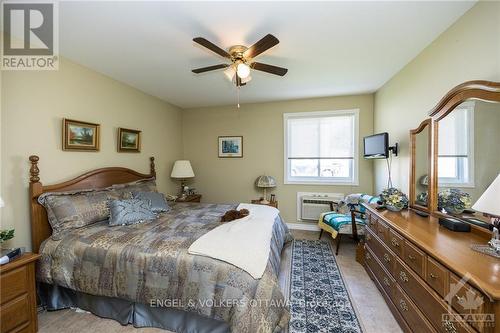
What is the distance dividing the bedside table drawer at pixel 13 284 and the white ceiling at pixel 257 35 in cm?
204

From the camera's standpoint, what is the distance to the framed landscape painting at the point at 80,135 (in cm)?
241

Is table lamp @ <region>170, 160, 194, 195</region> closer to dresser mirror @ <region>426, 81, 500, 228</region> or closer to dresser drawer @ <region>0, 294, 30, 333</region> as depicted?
dresser drawer @ <region>0, 294, 30, 333</region>

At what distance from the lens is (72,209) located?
211cm

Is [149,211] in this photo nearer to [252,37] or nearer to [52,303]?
[52,303]

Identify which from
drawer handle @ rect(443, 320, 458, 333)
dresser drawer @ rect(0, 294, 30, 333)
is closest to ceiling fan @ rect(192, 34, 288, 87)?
drawer handle @ rect(443, 320, 458, 333)

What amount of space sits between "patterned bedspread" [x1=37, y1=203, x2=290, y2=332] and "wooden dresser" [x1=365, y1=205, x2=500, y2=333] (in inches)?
35.9

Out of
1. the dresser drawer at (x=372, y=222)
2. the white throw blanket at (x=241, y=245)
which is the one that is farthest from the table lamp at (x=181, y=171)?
the dresser drawer at (x=372, y=222)

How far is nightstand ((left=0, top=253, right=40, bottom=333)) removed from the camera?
4.92 ft

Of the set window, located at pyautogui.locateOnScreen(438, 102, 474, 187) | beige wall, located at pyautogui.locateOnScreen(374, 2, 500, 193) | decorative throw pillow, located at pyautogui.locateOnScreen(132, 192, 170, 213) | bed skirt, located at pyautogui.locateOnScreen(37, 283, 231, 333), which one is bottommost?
bed skirt, located at pyautogui.locateOnScreen(37, 283, 231, 333)

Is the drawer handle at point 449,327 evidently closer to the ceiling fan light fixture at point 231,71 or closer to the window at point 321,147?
the ceiling fan light fixture at point 231,71

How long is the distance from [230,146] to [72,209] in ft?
9.51

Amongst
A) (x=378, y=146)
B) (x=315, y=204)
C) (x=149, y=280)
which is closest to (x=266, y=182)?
(x=315, y=204)

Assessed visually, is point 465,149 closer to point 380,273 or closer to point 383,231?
point 383,231

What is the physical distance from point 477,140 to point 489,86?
0.39 metres
